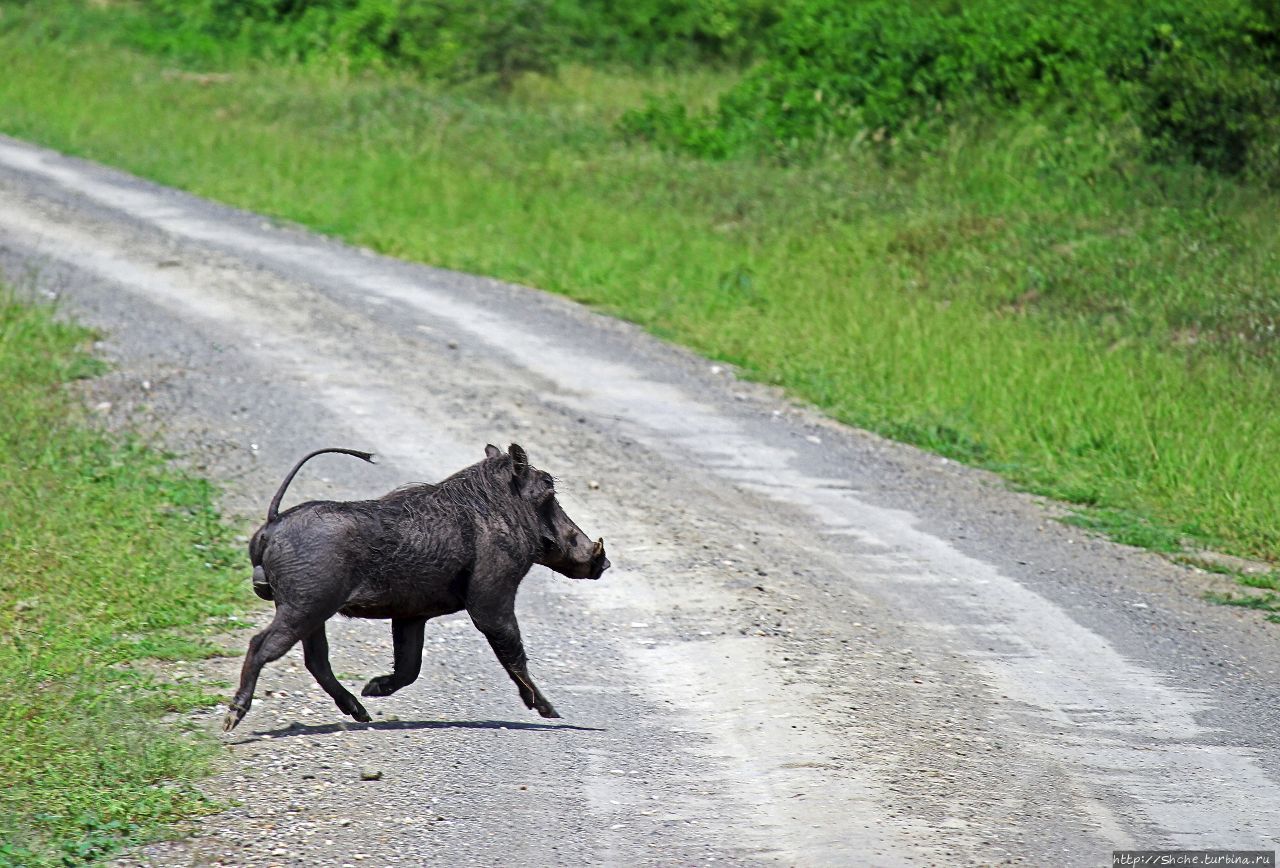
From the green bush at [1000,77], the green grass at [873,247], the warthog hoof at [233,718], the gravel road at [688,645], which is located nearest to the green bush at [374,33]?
the green grass at [873,247]

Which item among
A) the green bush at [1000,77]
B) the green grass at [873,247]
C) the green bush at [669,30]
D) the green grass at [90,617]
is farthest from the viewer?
the green bush at [669,30]

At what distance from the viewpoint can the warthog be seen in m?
5.63

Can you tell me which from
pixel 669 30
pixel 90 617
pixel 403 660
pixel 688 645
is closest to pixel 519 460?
pixel 403 660

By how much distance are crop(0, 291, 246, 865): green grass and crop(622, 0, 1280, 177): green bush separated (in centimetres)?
1184

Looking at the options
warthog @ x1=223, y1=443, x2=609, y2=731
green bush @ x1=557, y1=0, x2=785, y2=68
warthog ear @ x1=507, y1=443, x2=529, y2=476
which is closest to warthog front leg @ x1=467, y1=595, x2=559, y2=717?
warthog @ x1=223, y1=443, x2=609, y2=731

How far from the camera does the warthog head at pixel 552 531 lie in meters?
6.13

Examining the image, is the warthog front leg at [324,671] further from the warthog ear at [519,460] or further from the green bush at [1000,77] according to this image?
the green bush at [1000,77]

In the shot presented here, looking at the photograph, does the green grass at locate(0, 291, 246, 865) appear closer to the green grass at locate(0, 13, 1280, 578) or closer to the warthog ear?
the warthog ear

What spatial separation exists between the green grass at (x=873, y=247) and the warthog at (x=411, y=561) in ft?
17.4

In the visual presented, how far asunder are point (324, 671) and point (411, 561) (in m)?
0.53

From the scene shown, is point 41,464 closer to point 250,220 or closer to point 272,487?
point 272,487

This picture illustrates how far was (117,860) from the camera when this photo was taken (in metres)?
4.99

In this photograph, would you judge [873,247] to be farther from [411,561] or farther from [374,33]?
[374,33]

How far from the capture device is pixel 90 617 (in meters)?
7.53
